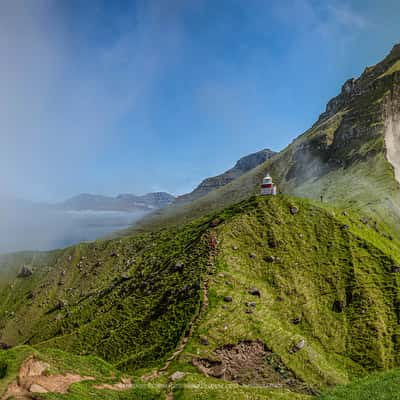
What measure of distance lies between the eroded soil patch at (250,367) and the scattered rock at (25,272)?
15007 centimetres

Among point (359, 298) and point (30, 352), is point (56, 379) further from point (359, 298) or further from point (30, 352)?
point (359, 298)

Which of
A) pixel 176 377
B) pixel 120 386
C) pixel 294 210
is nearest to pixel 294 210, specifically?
pixel 294 210

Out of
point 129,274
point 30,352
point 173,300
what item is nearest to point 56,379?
point 30,352

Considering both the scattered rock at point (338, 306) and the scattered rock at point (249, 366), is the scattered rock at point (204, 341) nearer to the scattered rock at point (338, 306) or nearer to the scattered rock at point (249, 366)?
the scattered rock at point (249, 366)

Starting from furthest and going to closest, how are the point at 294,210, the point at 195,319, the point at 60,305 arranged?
the point at 60,305 → the point at 294,210 → the point at 195,319

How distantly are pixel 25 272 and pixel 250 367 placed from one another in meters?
156

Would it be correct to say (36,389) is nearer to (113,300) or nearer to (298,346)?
(298,346)

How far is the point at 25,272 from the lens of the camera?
15612cm

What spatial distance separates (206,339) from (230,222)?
115 ft

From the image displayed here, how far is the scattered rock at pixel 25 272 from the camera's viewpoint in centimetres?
15498

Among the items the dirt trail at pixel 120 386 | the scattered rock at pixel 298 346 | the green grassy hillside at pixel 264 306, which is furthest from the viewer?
the scattered rock at pixel 298 346

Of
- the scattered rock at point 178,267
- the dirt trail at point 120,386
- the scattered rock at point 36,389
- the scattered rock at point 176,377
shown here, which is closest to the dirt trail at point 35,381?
the scattered rock at point 36,389

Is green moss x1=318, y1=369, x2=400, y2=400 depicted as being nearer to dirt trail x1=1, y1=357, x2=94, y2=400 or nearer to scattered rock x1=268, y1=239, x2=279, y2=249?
dirt trail x1=1, y1=357, x2=94, y2=400

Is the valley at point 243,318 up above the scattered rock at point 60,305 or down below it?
above
